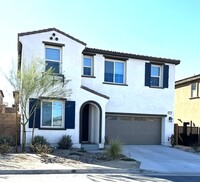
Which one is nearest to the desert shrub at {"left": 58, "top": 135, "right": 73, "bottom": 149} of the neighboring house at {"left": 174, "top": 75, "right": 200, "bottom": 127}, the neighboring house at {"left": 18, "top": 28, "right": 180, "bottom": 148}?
the neighboring house at {"left": 18, "top": 28, "right": 180, "bottom": 148}

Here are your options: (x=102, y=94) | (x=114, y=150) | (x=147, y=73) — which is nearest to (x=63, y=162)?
(x=114, y=150)

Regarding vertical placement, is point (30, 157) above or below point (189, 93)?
below

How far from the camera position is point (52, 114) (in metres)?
19.0

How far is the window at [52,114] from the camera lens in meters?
18.7

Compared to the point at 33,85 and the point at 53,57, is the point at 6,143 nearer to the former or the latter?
the point at 33,85

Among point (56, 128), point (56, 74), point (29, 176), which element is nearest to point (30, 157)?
point (29, 176)

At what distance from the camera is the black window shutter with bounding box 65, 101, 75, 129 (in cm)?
1900

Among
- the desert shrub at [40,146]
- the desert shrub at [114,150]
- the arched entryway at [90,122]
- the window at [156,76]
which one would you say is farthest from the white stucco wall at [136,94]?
the desert shrub at [114,150]

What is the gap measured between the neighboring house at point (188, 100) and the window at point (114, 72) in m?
7.75

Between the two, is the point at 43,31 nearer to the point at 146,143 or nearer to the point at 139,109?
the point at 139,109

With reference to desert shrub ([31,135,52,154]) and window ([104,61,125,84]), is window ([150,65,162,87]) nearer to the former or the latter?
window ([104,61,125,84])

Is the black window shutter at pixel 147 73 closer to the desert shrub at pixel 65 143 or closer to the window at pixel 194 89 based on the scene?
the window at pixel 194 89

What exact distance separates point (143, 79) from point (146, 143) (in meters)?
5.05

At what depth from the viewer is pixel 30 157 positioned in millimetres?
14062
